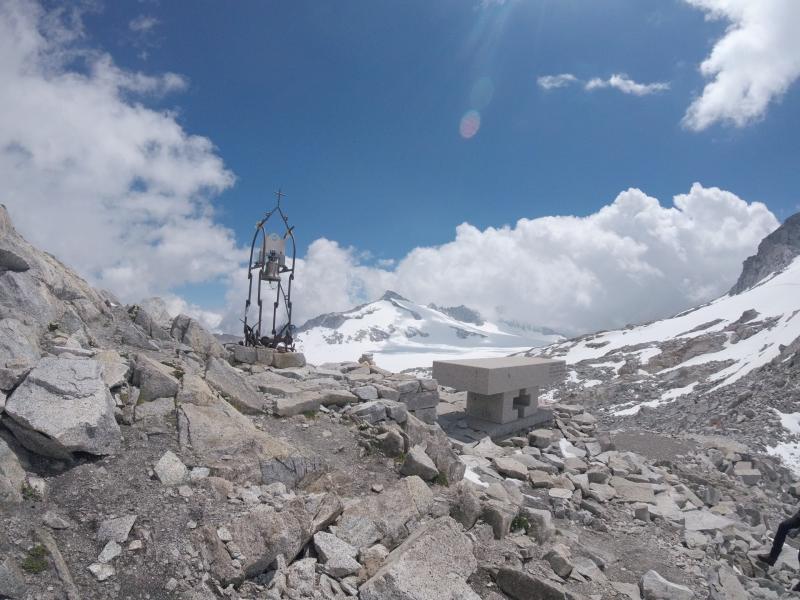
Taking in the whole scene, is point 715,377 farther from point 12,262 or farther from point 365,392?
point 12,262

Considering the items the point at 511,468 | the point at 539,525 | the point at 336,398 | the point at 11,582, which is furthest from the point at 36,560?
the point at 511,468

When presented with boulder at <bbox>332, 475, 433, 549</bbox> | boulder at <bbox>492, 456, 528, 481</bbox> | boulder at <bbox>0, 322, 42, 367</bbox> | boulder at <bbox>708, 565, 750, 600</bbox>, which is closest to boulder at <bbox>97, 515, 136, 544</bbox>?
boulder at <bbox>332, 475, 433, 549</bbox>

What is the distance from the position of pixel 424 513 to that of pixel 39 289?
22.6ft

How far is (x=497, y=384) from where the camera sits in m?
12.4

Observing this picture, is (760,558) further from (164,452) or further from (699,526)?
(164,452)

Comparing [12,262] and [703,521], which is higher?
[12,262]

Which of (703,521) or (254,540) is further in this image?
(703,521)

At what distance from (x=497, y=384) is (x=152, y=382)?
28.4 ft

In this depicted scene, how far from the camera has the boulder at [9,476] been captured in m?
3.88

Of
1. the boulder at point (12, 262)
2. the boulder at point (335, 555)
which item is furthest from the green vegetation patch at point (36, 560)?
the boulder at point (12, 262)

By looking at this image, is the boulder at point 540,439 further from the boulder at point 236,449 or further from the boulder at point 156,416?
the boulder at point 156,416

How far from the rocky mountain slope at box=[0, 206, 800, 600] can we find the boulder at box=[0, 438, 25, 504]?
0.6 inches

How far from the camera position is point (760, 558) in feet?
26.0

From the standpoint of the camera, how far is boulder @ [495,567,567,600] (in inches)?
182
